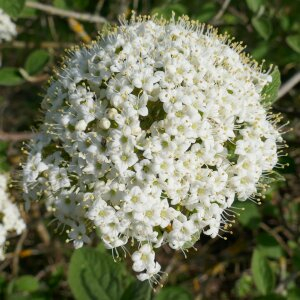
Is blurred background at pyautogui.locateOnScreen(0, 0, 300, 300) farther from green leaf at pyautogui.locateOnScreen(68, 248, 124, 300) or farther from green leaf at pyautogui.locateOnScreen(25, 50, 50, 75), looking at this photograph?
green leaf at pyautogui.locateOnScreen(68, 248, 124, 300)

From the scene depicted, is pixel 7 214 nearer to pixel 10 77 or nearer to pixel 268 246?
pixel 10 77

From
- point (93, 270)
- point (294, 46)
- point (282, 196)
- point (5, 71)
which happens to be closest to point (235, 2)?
point (294, 46)

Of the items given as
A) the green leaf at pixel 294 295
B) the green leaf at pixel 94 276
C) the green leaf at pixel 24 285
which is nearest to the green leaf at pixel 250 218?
the green leaf at pixel 294 295

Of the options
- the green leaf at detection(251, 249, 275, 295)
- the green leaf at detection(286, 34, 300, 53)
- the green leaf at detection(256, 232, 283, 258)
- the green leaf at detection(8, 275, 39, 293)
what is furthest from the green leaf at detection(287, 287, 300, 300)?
the green leaf at detection(8, 275, 39, 293)

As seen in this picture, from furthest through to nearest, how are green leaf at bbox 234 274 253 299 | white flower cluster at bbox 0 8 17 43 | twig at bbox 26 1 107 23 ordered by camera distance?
green leaf at bbox 234 274 253 299
white flower cluster at bbox 0 8 17 43
twig at bbox 26 1 107 23

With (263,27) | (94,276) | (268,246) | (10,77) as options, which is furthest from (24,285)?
(263,27)

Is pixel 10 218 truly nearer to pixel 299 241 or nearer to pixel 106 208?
pixel 106 208
